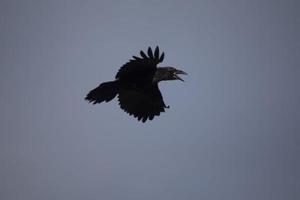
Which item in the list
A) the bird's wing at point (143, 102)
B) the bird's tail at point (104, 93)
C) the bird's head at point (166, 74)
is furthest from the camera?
the bird's head at point (166, 74)

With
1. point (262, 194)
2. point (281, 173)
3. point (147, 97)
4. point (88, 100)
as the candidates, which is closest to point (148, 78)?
point (147, 97)

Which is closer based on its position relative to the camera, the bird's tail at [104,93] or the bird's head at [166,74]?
the bird's tail at [104,93]

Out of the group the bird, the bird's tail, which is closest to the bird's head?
the bird

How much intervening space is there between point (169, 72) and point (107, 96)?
156 centimetres

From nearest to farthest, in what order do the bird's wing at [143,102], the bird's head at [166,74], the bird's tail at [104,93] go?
the bird's tail at [104,93] → the bird's wing at [143,102] → the bird's head at [166,74]

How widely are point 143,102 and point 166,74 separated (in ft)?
2.66

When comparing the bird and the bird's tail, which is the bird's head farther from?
the bird's tail

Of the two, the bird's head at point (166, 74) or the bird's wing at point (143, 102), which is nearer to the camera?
the bird's wing at point (143, 102)

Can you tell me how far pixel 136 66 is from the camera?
15523 millimetres

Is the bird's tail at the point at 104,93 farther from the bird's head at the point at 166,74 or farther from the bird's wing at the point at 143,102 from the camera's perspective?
the bird's head at the point at 166,74

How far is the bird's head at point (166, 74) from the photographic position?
1585 cm

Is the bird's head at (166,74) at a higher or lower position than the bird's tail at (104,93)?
higher

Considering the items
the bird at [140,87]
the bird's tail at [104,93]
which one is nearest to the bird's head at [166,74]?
the bird at [140,87]

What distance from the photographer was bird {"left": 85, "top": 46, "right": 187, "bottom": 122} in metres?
15.5
